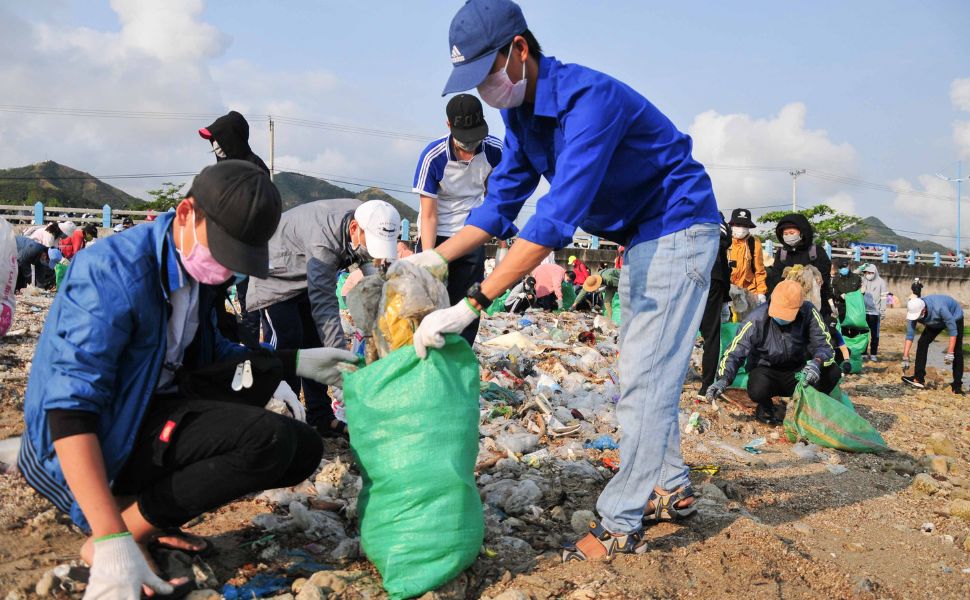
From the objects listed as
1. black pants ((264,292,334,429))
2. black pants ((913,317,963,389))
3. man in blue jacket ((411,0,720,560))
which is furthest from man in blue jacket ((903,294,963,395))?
black pants ((264,292,334,429))

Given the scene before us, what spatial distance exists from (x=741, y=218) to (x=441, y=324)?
525cm

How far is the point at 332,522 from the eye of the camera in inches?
101

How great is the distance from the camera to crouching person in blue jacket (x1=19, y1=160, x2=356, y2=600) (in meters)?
1.69

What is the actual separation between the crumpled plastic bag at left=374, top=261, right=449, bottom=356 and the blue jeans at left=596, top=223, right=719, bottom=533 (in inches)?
26.7

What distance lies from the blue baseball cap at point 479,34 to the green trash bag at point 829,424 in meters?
3.35

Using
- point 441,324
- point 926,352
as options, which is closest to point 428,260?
point 441,324

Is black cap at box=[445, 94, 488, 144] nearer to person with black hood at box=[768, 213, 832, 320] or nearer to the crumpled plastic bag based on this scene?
the crumpled plastic bag

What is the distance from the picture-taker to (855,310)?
8078 millimetres

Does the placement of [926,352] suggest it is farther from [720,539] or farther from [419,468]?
[419,468]

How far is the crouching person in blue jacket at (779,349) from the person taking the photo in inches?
194

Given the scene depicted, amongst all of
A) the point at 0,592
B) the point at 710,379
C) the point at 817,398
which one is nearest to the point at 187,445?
the point at 0,592

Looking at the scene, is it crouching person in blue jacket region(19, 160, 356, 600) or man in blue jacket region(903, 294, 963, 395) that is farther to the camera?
man in blue jacket region(903, 294, 963, 395)

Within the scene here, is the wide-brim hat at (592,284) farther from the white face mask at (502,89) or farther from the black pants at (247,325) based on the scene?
the white face mask at (502,89)

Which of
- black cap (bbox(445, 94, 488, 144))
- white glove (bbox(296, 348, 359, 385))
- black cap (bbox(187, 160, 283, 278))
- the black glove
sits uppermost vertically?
black cap (bbox(445, 94, 488, 144))
